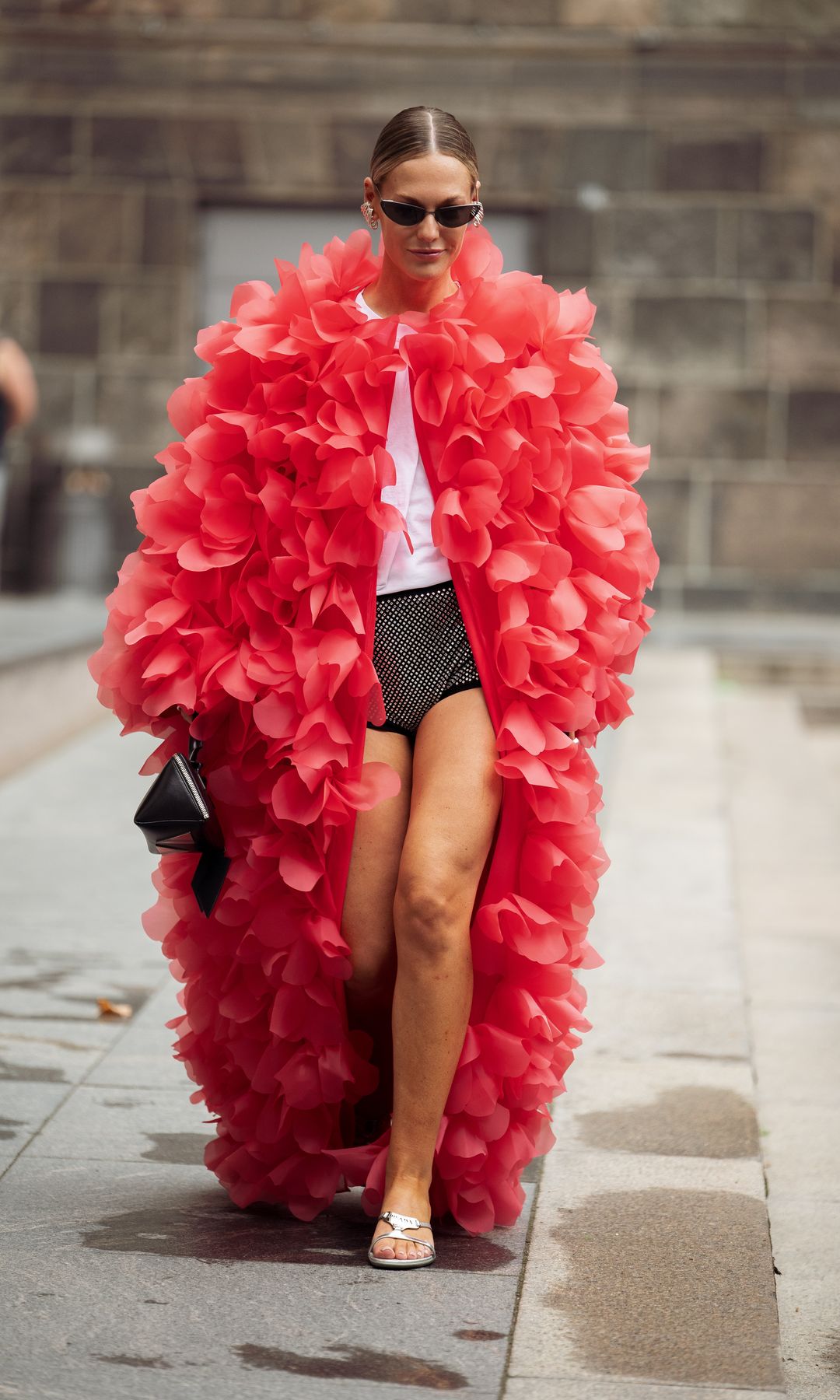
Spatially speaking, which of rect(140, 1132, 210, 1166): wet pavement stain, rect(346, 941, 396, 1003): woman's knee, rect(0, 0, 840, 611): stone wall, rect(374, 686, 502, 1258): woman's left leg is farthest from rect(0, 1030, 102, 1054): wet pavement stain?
rect(0, 0, 840, 611): stone wall

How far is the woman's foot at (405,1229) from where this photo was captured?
9.49 ft

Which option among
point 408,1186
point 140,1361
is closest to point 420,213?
point 408,1186

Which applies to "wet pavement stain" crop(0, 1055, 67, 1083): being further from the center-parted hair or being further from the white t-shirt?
the center-parted hair

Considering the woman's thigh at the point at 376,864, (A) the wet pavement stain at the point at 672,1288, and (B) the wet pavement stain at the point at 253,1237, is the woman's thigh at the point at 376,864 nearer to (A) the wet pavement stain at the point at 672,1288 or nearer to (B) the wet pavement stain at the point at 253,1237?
(B) the wet pavement stain at the point at 253,1237

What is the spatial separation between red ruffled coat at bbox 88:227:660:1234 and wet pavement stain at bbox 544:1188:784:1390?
Result: 8.4 inches

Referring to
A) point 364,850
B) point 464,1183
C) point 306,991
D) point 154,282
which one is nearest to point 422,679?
point 364,850

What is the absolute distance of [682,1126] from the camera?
12.3 feet

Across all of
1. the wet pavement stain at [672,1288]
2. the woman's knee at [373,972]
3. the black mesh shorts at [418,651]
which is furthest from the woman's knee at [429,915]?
the wet pavement stain at [672,1288]

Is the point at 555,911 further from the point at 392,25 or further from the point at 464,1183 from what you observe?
the point at 392,25

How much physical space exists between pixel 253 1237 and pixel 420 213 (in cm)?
172

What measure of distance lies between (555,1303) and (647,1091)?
1.24 m

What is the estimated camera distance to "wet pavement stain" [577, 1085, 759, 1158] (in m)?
3.61

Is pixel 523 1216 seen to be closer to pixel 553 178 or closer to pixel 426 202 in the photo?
pixel 426 202

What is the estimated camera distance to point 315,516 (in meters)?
2.97
